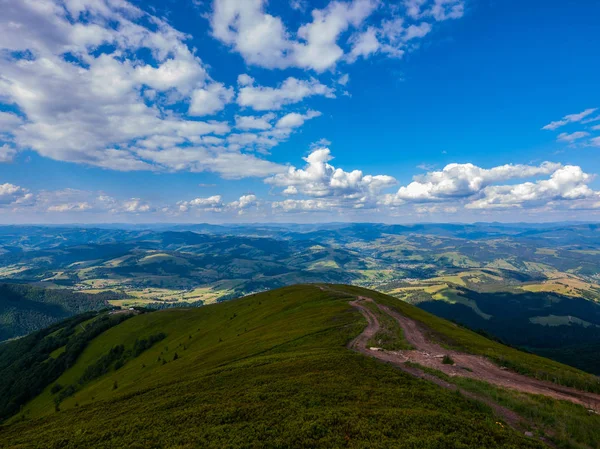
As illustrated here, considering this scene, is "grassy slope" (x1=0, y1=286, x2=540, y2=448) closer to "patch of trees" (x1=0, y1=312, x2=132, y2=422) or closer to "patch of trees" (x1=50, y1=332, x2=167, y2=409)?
"patch of trees" (x1=50, y1=332, x2=167, y2=409)

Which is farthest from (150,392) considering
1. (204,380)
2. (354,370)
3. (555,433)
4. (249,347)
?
(555,433)

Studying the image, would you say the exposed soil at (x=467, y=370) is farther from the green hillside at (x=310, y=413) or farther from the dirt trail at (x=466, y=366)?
the green hillside at (x=310, y=413)

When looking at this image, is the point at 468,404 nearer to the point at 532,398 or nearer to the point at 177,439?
the point at 532,398

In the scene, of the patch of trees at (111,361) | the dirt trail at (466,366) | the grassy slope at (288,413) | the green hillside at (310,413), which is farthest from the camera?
the patch of trees at (111,361)

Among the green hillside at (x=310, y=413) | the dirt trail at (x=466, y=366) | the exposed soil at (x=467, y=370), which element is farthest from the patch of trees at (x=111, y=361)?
the exposed soil at (x=467, y=370)

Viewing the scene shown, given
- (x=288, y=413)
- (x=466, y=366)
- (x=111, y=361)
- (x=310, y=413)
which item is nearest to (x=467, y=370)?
(x=466, y=366)

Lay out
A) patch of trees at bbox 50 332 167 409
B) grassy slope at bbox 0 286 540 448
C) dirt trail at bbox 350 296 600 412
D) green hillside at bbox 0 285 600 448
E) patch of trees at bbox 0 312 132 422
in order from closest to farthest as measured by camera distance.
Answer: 1. grassy slope at bbox 0 286 540 448
2. green hillside at bbox 0 285 600 448
3. dirt trail at bbox 350 296 600 412
4. patch of trees at bbox 50 332 167 409
5. patch of trees at bbox 0 312 132 422

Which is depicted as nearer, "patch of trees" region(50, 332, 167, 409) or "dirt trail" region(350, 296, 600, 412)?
"dirt trail" region(350, 296, 600, 412)

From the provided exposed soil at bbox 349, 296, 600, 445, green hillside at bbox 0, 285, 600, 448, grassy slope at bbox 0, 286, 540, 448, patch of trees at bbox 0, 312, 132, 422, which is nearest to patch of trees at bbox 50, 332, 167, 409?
patch of trees at bbox 0, 312, 132, 422
